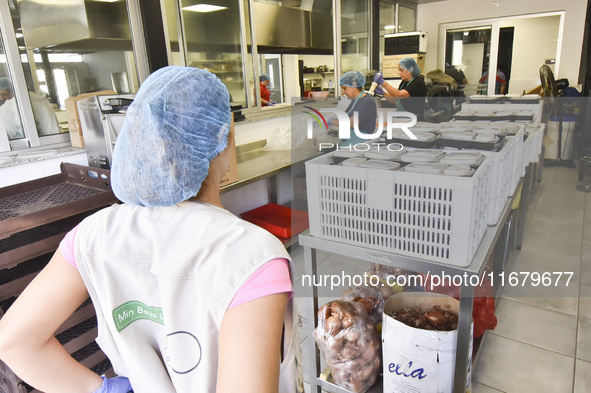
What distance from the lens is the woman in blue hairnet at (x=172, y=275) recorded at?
60cm

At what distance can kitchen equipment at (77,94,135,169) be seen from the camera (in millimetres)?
1821

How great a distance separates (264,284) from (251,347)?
0.09 metres

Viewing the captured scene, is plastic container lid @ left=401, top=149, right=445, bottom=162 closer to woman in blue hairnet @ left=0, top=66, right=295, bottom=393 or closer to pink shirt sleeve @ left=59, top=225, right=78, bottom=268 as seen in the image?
woman in blue hairnet @ left=0, top=66, right=295, bottom=393

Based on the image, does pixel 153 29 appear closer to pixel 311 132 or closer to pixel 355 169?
pixel 311 132

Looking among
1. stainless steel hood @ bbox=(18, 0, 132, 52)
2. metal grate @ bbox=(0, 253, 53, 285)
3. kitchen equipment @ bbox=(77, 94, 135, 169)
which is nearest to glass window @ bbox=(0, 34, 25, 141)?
stainless steel hood @ bbox=(18, 0, 132, 52)

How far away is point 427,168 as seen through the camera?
3.78ft

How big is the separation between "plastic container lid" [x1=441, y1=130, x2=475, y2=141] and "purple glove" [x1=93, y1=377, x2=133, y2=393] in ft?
4.56

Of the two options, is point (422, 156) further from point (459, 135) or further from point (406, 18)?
point (406, 18)

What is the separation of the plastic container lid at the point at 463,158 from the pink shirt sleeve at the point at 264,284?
81 centimetres

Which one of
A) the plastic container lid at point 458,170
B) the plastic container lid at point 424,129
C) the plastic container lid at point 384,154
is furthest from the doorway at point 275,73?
the plastic container lid at point 458,170

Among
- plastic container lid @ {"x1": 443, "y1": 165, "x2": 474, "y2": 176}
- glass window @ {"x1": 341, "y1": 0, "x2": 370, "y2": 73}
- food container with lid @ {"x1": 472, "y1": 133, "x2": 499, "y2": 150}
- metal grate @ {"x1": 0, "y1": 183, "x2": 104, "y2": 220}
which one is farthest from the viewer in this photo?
glass window @ {"x1": 341, "y1": 0, "x2": 370, "y2": 73}

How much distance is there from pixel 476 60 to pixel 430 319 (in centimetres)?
676

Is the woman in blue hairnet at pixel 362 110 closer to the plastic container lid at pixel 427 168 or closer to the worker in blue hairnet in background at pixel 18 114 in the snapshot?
the plastic container lid at pixel 427 168

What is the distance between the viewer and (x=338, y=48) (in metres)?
4.56
